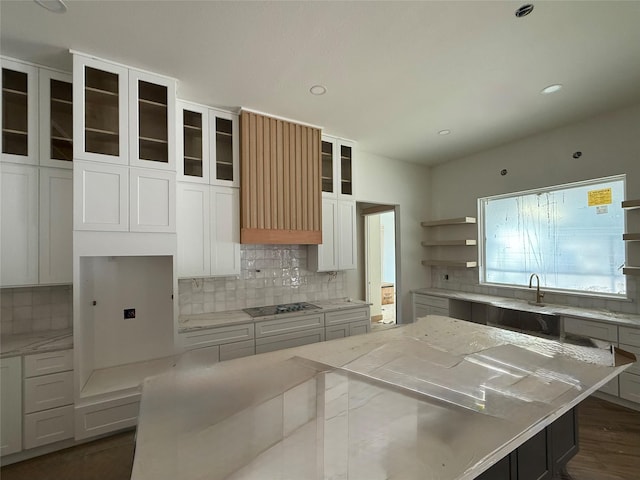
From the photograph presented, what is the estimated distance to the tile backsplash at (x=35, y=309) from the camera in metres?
2.24

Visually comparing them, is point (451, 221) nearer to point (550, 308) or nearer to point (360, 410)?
point (550, 308)

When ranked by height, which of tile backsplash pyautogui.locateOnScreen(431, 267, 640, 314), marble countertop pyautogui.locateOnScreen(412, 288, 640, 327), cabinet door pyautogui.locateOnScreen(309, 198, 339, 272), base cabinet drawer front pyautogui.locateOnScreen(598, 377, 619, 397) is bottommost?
base cabinet drawer front pyautogui.locateOnScreen(598, 377, 619, 397)

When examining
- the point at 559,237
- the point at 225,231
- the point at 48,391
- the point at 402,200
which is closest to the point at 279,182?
the point at 225,231

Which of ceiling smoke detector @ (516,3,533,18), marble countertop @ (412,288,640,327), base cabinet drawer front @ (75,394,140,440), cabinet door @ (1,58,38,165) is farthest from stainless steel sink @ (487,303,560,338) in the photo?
cabinet door @ (1,58,38,165)

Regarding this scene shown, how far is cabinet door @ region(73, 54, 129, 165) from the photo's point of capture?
6.77 feet

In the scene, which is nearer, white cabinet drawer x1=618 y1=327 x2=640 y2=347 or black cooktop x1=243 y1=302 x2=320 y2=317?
white cabinet drawer x1=618 y1=327 x2=640 y2=347

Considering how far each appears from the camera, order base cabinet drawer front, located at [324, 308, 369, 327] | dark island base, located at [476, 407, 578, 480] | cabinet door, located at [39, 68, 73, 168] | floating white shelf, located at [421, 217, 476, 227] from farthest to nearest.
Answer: floating white shelf, located at [421, 217, 476, 227] → base cabinet drawer front, located at [324, 308, 369, 327] → cabinet door, located at [39, 68, 73, 168] → dark island base, located at [476, 407, 578, 480]

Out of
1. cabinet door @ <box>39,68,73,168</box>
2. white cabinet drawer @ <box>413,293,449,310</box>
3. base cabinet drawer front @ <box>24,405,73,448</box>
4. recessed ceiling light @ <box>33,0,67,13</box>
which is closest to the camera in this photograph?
recessed ceiling light @ <box>33,0,67,13</box>

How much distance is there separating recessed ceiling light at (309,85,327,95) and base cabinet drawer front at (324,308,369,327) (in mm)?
2235

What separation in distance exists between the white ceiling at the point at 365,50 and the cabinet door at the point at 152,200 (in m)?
0.83

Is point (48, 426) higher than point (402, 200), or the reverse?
point (402, 200)

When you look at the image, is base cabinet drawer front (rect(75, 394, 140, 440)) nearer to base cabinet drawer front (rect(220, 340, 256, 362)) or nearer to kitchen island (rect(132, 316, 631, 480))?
base cabinet drawer front (rect(220, 340, 256, 362))

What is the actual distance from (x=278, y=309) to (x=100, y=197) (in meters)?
1.90

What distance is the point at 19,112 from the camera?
6.90 feet
